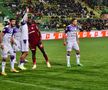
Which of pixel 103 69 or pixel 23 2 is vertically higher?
pixel 23 2

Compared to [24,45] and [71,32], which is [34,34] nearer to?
[24,45]

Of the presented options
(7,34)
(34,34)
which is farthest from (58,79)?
(34,34)

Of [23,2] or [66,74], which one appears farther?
[23,2]

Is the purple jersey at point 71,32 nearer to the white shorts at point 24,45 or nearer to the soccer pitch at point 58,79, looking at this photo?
the soccer pitch at point 58,79

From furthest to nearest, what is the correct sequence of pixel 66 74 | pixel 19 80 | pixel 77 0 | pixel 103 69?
pixel 77 0
pixel 103 69
pixel 66 74
pixel 19 80

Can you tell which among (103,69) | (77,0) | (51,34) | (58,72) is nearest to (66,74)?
(58,72)

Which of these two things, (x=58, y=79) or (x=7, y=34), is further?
(x=7, y=34)

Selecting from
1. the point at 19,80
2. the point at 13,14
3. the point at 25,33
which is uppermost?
the point at 13,14

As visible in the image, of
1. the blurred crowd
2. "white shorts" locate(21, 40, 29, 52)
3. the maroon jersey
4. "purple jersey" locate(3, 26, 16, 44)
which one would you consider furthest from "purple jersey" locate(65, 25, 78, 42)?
the blurred crowd

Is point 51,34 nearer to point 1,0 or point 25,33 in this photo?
point 1,0

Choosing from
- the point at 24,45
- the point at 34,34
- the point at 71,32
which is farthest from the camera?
the point at 71,32

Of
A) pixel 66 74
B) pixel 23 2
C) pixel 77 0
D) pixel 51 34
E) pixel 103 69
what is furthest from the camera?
pixel 77 0

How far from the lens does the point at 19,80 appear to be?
13805 mm

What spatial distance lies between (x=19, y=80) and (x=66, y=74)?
227cm
